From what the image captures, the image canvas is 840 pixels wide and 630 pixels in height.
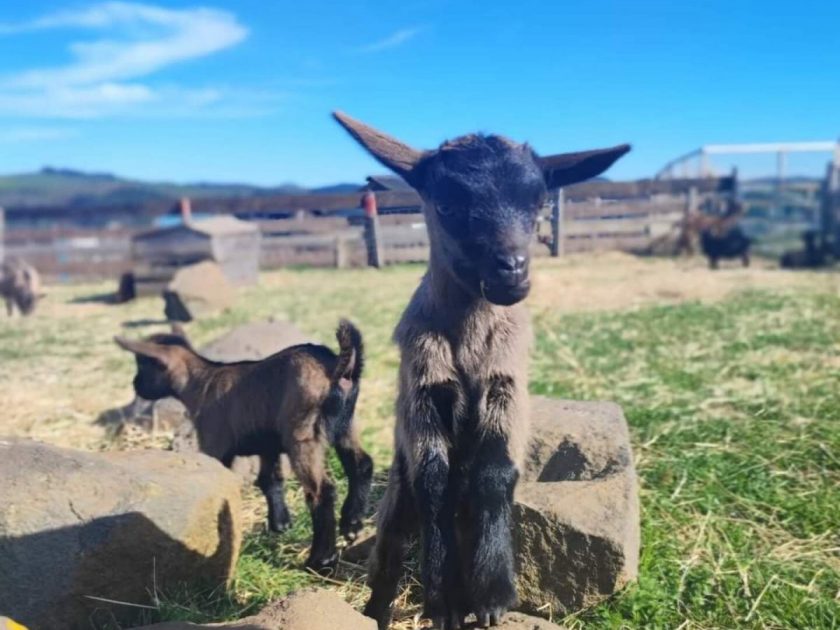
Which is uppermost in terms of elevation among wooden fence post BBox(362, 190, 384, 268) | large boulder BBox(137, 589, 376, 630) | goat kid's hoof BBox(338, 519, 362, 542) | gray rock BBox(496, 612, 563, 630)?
wooden fence post BBox(362, 190, 384, 268)

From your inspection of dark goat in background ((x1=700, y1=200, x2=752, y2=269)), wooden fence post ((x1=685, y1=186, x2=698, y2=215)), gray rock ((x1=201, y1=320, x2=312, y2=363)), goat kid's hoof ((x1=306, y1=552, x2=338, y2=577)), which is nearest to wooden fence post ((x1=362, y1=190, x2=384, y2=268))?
goat kid's hoof ((x1=306, y1=552, x2=338, y2=577))

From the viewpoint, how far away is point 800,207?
23547mm

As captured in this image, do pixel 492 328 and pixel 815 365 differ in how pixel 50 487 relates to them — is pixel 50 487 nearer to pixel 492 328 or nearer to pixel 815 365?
pixel 492 328

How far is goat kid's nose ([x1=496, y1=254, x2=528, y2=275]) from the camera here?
9.33 feet

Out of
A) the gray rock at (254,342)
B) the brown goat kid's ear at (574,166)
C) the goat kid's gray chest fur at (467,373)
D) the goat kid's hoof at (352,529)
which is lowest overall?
the goat kid's hoof at (352,529)

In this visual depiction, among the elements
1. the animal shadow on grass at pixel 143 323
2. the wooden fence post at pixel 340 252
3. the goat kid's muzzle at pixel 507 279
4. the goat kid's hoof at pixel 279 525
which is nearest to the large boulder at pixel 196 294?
the animal shadow on grass at pixel 143 323

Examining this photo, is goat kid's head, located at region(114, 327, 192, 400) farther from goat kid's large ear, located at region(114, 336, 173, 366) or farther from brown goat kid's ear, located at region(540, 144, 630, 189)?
brown goat kid's ear, located at region(540, 144, 630, 189)

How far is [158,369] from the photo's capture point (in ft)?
18.4

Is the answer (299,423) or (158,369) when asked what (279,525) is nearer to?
(299,423)

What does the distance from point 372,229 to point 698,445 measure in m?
2.86

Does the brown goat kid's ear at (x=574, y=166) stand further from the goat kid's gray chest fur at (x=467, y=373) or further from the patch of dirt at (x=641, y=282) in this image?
the patch of dirt at (x=641, y=282)

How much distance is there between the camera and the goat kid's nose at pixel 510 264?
2.84 metres

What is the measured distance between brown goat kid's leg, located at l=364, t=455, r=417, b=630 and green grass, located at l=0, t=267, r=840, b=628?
562mm

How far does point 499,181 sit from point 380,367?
19.6 ft
